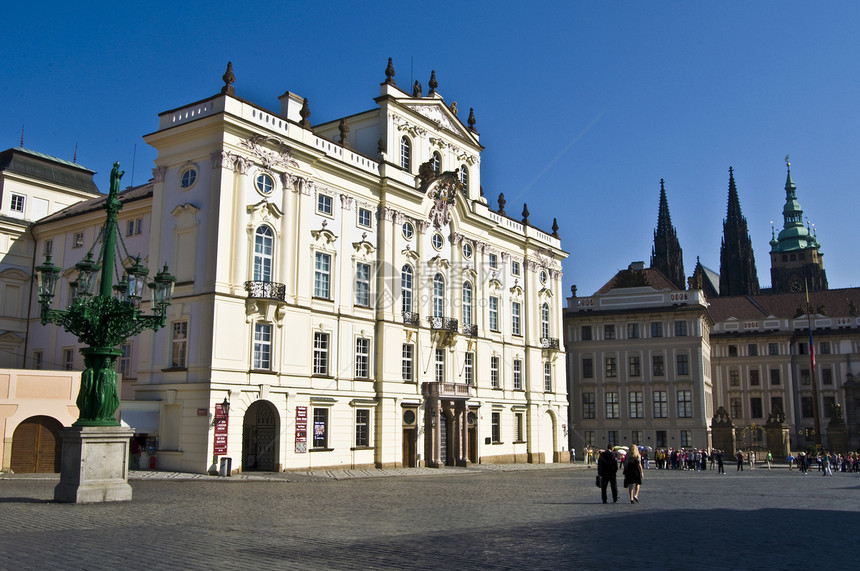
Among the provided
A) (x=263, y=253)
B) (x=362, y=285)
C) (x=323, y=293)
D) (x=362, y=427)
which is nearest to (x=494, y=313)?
(x=362, y=285)

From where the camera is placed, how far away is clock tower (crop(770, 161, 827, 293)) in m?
143

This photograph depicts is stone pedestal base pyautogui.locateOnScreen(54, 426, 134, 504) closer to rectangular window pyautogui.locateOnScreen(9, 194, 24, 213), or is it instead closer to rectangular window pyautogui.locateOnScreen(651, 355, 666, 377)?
rectangular window pyautogui.locateOnScreen(9, 194, 24, 213)

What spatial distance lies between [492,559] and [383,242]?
3349 centimetres

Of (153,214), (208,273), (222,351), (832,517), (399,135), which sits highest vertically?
(399,135)

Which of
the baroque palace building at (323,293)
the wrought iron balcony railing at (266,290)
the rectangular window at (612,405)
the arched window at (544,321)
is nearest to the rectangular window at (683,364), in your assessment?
the rectangular window at (612,405)

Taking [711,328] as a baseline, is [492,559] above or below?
below

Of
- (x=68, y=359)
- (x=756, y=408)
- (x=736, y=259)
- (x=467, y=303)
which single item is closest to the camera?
(x=68, y=359)

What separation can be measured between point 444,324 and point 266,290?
1411 centimetres

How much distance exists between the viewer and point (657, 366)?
244 ft

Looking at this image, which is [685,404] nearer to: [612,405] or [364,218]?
[612,405]

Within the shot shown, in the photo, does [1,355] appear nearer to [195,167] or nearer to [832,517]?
[195,167]

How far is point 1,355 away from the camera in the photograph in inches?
1789

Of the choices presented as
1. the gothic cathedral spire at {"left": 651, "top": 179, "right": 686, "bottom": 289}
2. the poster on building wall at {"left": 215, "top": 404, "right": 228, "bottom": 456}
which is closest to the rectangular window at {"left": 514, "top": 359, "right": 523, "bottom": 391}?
the poster on building wall at {"left": 215, "top": 404, "right": 228, "bottom": 456}

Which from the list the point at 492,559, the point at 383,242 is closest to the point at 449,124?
the point at 383,242
